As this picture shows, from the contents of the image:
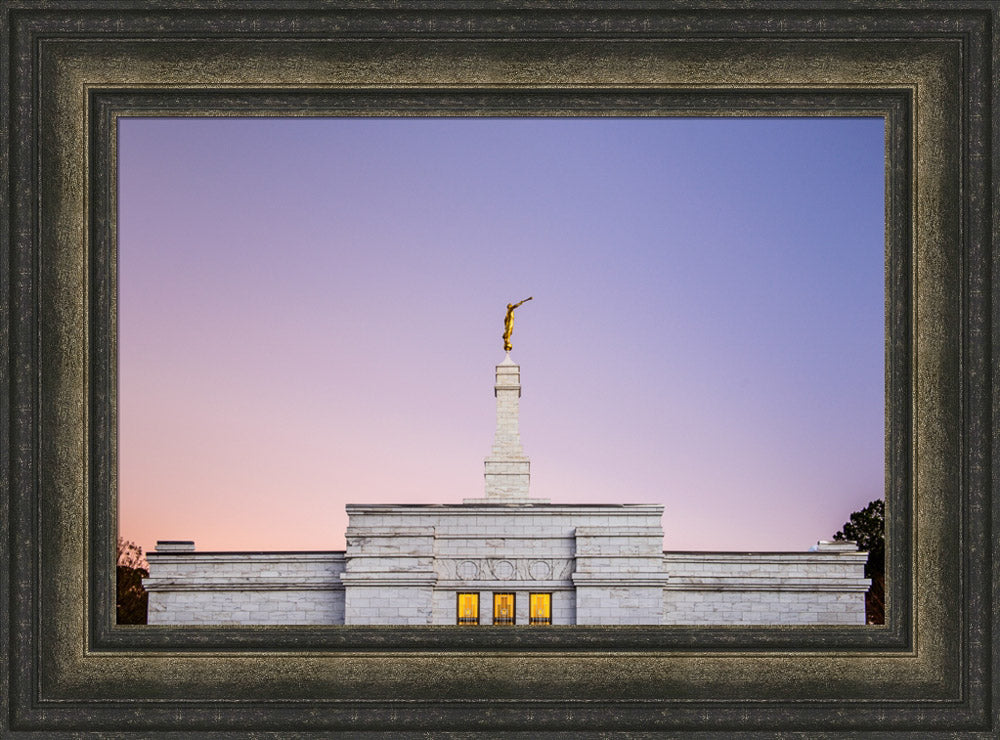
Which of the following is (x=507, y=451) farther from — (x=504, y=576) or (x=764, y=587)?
(x=764, y=587)

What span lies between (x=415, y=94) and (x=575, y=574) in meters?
15.3

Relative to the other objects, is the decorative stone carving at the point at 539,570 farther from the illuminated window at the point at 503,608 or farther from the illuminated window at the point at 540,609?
the illuminated window at the point at 503,608

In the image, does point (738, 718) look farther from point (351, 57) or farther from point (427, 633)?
point (351, 57)

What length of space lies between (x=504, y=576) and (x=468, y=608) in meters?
1.10

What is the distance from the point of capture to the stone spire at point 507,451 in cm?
2927

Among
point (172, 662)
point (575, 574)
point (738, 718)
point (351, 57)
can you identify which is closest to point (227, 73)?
point (351, 57)

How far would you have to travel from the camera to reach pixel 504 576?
25.1 m

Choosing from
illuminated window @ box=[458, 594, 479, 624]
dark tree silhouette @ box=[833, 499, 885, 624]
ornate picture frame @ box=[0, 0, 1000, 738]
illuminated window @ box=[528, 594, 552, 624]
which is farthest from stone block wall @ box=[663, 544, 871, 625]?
dark tree silhouette @ box=[833, 499, 885, 624]

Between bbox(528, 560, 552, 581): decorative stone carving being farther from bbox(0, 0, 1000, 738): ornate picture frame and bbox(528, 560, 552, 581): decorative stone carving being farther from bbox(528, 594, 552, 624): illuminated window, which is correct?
bbox(0, 0, 1000, 738): ornate picture frame

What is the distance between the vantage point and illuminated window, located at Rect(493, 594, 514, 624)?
2478cm

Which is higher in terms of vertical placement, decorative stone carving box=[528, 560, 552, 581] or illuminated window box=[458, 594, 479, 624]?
decorative stone carving box=[528, 560, 552, 581]

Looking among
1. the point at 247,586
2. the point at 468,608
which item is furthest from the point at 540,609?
the point at 247,586

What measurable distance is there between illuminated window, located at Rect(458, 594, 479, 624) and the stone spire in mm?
4210

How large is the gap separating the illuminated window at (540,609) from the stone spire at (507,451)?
4050 mm
